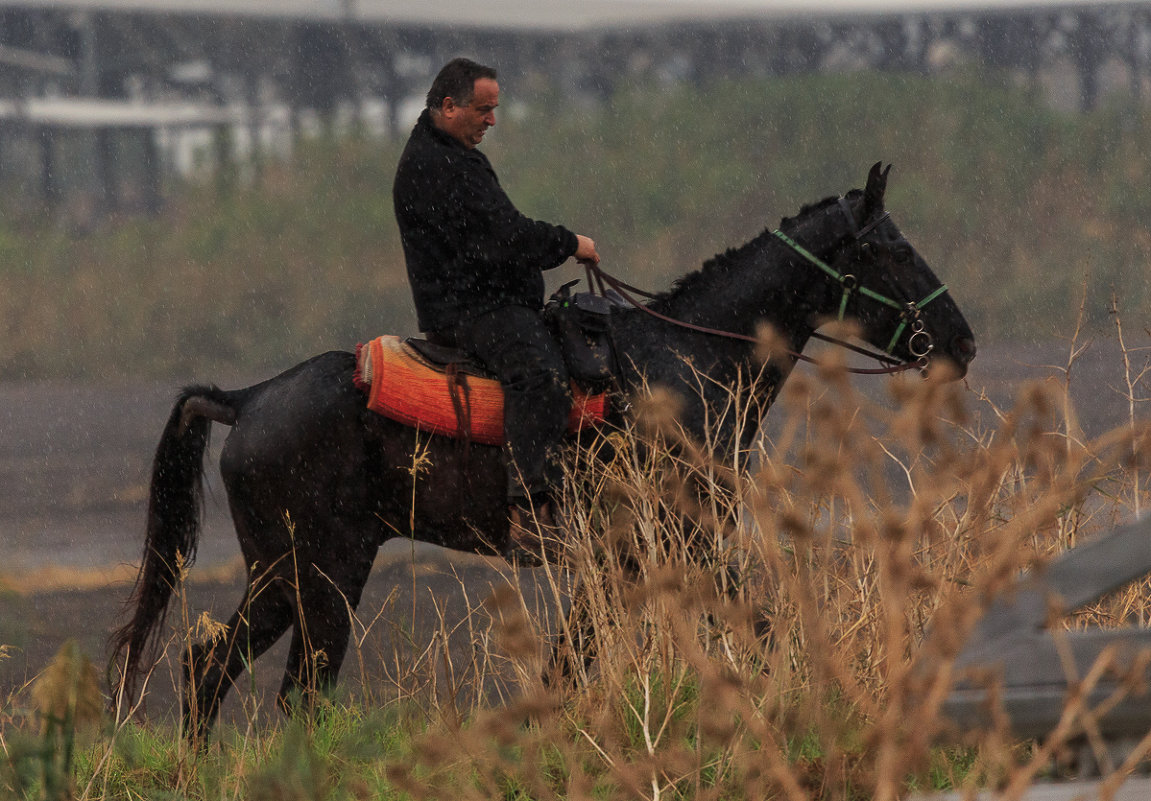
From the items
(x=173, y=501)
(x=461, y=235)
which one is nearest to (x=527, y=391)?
(x=461, y=235)

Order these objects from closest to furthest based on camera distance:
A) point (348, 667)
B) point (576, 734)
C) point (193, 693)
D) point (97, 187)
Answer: point (576, 734) < point (193, 693) < point (348, 667) < point (97, 187)

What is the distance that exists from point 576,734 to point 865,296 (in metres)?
2.08

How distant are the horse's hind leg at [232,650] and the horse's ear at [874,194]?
256 centimetres

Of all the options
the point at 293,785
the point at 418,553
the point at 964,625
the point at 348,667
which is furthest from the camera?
the point at 418,553

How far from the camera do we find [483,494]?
532cm

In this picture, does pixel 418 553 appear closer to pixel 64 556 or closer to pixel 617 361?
pixel 64 556

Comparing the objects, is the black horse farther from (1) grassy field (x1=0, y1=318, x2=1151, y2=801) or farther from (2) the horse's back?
(1) grassy field (x1=0, y1=318, x2=1151, y2=801)

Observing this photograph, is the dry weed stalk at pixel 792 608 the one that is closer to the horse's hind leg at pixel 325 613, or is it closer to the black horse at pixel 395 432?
the black horse at pixel 395 432

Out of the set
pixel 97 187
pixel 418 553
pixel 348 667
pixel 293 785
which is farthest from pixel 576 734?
pixel 97 187

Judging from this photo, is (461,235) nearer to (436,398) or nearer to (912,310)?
(436,398)

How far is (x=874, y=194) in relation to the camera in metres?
5.45

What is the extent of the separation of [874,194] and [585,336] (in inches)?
46.8

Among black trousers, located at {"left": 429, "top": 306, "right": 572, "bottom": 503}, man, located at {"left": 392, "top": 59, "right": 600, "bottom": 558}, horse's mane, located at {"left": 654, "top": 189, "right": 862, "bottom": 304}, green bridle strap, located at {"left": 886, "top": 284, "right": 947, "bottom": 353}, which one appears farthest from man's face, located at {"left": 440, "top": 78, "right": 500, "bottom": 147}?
green bridle strap, located at {"left": 886, "top": 284, "right": 947, "bottom": 353}

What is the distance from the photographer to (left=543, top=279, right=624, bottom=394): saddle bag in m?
5.23
